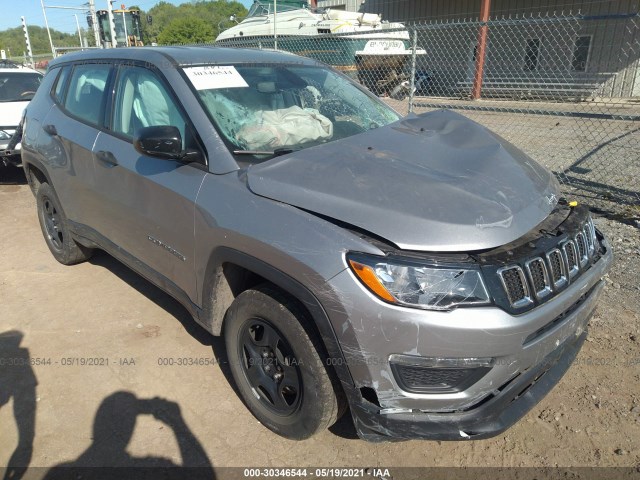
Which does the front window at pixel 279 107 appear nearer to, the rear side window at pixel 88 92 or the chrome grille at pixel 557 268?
the rear side window at pixel 88 92

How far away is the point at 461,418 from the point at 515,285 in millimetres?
558

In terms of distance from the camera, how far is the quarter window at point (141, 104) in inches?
107

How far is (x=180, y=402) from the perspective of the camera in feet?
8.82

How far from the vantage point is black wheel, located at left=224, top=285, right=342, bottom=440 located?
2062 millimetres

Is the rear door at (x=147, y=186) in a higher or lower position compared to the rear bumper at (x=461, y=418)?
higher

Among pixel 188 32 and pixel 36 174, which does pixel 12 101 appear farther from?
pixel 188 32

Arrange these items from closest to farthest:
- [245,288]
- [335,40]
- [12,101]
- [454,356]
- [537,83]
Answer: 1. [454,356]
2. [245,288]
3. [12,101]
4. [335,40]
5. [537,83]

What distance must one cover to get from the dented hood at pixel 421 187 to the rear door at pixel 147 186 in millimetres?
527

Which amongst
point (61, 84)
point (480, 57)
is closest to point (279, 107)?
point (61, 84)

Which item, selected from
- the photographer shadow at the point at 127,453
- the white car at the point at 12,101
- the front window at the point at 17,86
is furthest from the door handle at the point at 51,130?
the front window at the point at 17,86

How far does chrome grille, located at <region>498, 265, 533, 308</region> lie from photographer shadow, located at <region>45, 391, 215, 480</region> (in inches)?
62.2

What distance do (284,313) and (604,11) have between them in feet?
59.9

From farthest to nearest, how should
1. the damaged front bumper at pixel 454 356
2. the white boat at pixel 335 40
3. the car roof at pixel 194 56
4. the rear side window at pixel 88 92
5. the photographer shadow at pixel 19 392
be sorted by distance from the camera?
the white boat at pixel 335 40 < the rear side window at pixel 88 92 < the car roof at pixel 194 56 < the photographer shadow at pixel 19 392 < the damaged front bumper at pixel 454 356

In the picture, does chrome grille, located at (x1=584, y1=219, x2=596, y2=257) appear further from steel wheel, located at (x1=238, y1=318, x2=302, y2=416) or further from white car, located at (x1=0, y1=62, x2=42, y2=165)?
white car, located at (x1=0, y1=62, x2=42, y2=165)
